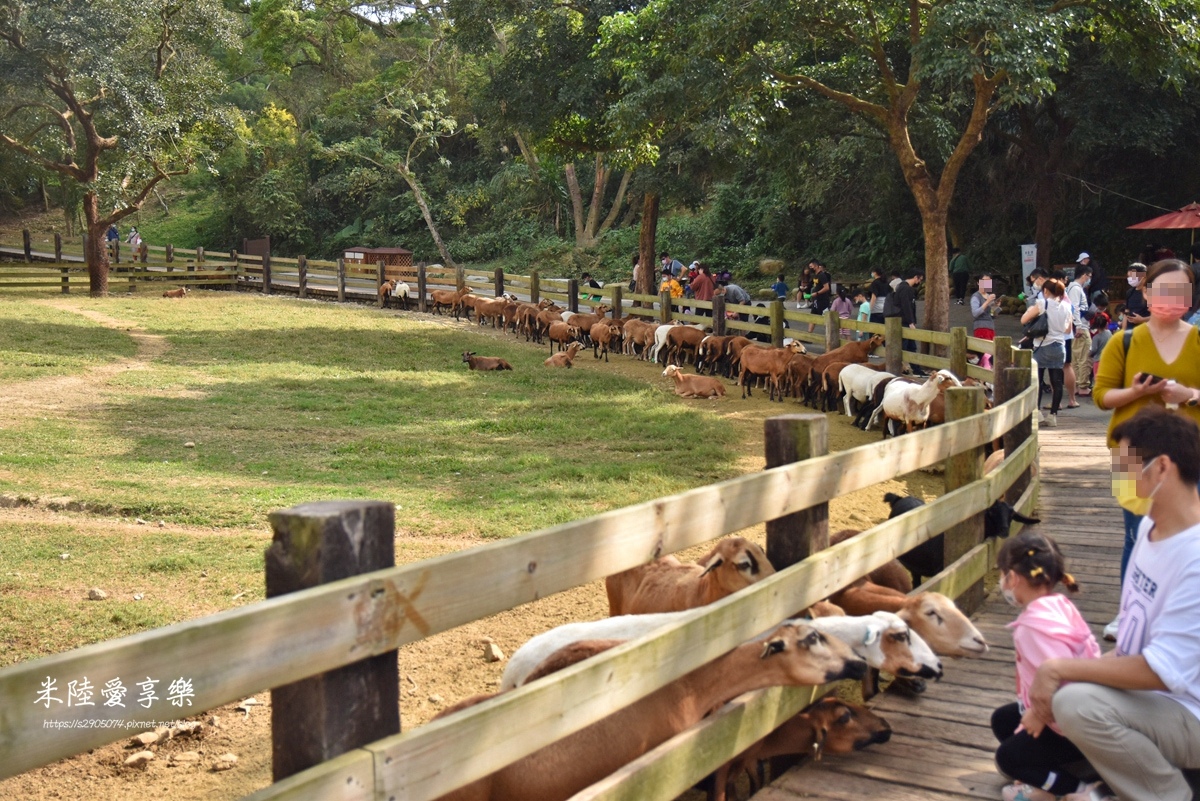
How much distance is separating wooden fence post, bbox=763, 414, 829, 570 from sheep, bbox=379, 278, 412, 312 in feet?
90.5

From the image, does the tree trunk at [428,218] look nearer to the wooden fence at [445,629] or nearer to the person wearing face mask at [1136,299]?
the person wearing face mask at [1136,299]

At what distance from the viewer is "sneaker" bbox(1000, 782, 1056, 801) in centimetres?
353

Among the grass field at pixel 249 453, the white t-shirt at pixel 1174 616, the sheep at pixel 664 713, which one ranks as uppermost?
the white t-shirt at pixel 1174 616

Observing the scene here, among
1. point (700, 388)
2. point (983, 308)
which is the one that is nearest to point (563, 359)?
point (700, 388)

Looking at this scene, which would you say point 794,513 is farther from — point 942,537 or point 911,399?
point 911,399

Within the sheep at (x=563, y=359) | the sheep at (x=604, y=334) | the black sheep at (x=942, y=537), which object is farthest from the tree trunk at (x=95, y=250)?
the black sheep at (x=942, y=537)

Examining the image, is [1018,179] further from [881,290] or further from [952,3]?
[952,3]

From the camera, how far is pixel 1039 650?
354 centimetres

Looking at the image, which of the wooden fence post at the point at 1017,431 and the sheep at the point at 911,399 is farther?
the sheep at the point at 911,399

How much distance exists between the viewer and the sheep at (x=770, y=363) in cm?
1595

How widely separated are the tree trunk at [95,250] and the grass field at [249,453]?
10195 millimetres

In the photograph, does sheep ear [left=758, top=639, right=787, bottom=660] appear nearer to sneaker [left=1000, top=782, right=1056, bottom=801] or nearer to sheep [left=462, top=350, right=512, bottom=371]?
sneaker [left=1000, top=782, right=1056, bottom=801]

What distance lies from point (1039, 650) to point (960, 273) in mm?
26266

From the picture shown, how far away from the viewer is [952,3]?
45.6ft
